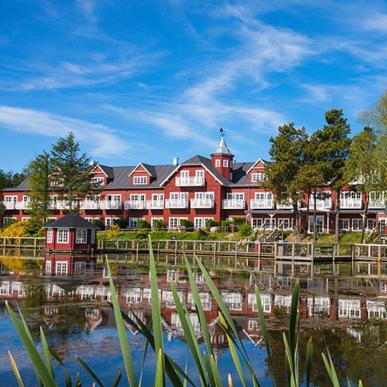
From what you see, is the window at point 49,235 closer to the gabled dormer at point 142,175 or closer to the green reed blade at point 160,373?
the gabled dormer at point 142,175

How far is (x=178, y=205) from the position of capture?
6431cm

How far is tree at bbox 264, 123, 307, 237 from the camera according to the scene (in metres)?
49.8

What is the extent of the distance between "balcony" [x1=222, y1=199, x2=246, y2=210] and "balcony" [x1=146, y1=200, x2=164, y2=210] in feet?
27.2

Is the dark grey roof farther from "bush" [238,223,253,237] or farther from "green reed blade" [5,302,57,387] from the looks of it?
"green reed blade" [5,302,57,387]

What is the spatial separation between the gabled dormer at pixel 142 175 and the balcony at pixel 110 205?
3497mm

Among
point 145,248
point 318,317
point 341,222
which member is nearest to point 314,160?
point 341,222

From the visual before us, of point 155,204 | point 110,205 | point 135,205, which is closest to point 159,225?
point 155,204

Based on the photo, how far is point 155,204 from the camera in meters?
66.8

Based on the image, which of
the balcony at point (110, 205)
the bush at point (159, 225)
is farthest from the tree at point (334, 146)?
the balcony at point (110, 205)

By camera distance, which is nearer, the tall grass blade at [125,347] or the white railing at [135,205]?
the tall grass blade at [125,347]

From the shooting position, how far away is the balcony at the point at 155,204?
66444 millimetres

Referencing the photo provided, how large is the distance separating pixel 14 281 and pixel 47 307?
7226 millimetres

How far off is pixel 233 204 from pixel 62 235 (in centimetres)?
2432

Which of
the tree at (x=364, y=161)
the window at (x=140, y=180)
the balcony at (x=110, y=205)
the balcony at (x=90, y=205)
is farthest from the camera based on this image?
the balcony at (x=90, y=205)
